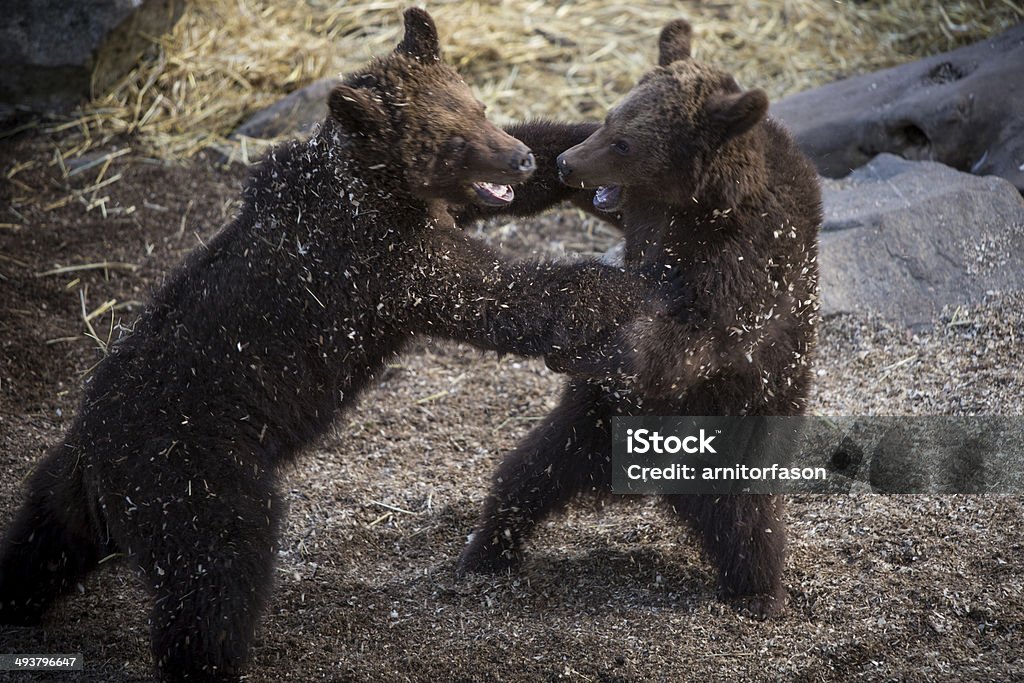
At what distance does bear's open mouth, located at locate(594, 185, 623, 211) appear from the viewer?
5125 mm

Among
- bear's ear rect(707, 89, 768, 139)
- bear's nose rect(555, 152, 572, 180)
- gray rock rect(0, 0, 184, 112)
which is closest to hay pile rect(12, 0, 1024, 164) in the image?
gray rock rect(0, 0, 184, 112)

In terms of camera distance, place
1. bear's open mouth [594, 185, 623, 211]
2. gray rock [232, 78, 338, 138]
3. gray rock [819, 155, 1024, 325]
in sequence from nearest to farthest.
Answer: bear's open mouth [594, 185, 623, 211] < gray rock [819, 155, 1024, 325] < gray rock [232, 78, 338, 138]

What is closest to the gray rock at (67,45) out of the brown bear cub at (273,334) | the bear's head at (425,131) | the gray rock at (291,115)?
the gray rock at (291,115)

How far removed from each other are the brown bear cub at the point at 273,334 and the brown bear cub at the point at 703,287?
1.00 ft

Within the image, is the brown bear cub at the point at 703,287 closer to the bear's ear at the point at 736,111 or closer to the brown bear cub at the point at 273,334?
the bear's ear at the point at 736,111

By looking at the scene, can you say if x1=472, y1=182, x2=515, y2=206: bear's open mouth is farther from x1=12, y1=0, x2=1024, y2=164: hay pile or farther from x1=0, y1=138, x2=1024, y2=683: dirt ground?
x1=12, y1=0, x2=1024, y2=164: hay pile

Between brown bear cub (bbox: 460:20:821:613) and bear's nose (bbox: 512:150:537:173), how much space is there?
218 millimetres

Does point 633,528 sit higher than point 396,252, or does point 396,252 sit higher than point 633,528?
point 396,252

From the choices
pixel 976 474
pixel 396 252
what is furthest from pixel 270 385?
pixel 976 474

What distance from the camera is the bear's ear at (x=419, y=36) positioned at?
4.95 m

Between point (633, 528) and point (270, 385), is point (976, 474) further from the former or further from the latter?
point (270, 385)

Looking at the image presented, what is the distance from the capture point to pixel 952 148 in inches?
311

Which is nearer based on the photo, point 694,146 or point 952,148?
point 694,146

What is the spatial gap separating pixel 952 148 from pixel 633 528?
402 centimetres
